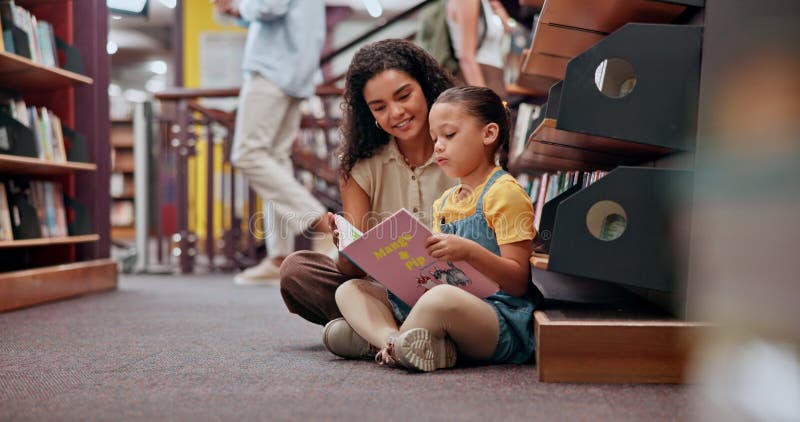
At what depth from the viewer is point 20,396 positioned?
43.4 inches

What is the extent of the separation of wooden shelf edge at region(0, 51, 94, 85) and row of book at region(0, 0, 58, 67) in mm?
39

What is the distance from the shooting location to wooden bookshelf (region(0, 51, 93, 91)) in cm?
223

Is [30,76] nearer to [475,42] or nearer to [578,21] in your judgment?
[475,42]

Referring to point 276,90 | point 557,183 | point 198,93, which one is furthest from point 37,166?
point 557,183

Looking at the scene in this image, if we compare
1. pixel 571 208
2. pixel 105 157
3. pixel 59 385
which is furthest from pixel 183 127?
pixel 571 208

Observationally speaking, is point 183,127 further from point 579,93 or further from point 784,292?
point 784,292

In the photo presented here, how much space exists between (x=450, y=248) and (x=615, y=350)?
1.07 feet

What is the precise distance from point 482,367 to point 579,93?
53 cm

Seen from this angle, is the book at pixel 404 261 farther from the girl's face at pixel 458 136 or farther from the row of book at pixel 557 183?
the row of book at pixel 557 183

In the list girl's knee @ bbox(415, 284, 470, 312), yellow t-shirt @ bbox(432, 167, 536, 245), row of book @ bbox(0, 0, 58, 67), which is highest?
row of book @ bbox(0, 0, 58, 67)

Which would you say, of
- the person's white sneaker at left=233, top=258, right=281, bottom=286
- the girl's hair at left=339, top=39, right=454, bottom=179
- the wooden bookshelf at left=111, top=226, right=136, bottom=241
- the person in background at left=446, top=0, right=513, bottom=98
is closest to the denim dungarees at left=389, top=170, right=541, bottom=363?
the girl's hair at left=339, top=39, right=454, bottom=179

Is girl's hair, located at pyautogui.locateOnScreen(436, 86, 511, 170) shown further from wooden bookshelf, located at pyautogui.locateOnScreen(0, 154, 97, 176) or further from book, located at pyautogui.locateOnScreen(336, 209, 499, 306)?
wooden bookshelf, located at pyautogui.locateOnScreen(0, 154, 97, 176)

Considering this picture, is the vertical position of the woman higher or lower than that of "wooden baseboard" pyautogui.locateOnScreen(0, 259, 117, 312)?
higher

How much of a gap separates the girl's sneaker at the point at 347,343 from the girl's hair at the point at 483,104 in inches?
18.6
